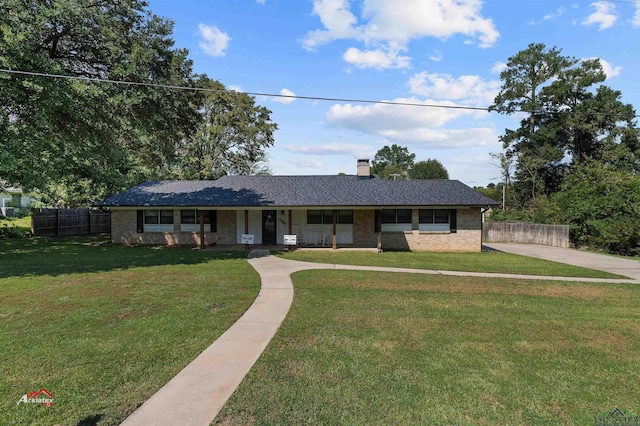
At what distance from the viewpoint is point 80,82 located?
36.0ft

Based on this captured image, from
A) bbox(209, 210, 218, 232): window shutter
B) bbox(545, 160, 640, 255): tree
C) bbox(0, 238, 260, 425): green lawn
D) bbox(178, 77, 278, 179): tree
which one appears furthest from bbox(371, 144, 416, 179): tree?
bbox(0, 238, 260, 425): green lawn

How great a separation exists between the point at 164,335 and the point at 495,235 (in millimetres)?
24463

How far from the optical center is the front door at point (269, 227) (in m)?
19.0

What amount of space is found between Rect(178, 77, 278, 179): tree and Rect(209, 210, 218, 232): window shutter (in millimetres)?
13648

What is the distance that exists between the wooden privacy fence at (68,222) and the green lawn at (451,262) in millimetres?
16578

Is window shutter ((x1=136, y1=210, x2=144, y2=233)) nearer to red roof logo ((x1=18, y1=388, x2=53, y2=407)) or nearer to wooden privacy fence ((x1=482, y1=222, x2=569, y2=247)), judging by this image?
red roof logo ((x1=18, y1=388, x2=53, y2=407))

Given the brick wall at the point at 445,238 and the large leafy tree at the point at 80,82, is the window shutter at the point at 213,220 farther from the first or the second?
the brick wall at the point at 445,238

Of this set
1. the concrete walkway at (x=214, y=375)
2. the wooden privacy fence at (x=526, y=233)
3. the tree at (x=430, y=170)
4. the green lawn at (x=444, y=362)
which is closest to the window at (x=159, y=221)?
the green lawn at (x=444, y=362)

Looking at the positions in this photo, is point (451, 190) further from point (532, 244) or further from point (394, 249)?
point (532, 244)

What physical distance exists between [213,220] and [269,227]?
3.02 meters

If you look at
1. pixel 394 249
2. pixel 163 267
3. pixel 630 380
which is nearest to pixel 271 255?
pixel 163 267

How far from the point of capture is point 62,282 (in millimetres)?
9195

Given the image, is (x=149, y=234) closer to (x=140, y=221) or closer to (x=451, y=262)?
(x=140, y=221)

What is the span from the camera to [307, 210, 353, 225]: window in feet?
61.4
